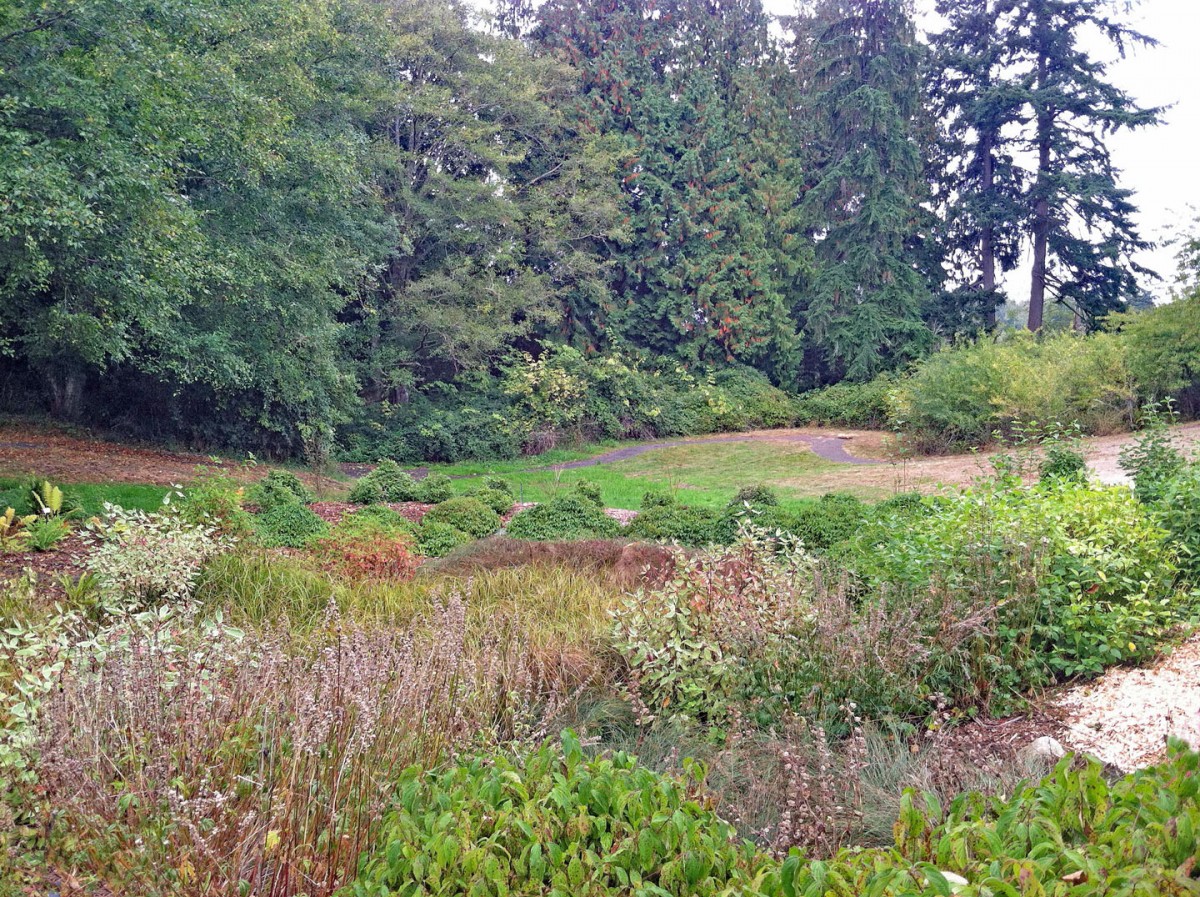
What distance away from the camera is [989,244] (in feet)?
84.9

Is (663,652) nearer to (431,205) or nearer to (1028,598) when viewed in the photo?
(1028,598)

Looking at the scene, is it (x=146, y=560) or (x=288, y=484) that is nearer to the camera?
(x=146, y=560)

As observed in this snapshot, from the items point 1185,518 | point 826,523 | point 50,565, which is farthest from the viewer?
point 826,523

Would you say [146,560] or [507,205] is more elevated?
[507,205]

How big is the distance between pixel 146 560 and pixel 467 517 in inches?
169

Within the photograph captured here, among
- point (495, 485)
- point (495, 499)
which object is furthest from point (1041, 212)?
point (495, 499)

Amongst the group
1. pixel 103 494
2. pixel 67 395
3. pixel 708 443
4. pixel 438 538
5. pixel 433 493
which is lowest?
pixel 438 538

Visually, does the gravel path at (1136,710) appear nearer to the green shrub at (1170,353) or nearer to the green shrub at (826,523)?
the green shrub at (826,523)

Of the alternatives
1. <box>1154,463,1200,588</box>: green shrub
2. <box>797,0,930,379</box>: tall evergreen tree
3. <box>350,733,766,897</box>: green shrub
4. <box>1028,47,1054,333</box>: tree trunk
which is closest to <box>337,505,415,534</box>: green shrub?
<box>350,733,766,897</box>: green shrub

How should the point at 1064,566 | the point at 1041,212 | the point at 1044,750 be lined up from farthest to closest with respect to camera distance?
1. the point at 1041,212
2. the point at 1064,566
3. the point at 1044,750

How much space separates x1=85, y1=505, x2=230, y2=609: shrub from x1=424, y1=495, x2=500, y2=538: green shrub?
3469 millimetres

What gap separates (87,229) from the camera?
7242 millimetres

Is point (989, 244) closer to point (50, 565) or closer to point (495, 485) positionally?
point (495, 485)

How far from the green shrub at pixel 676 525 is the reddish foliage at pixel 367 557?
6.97 feet
